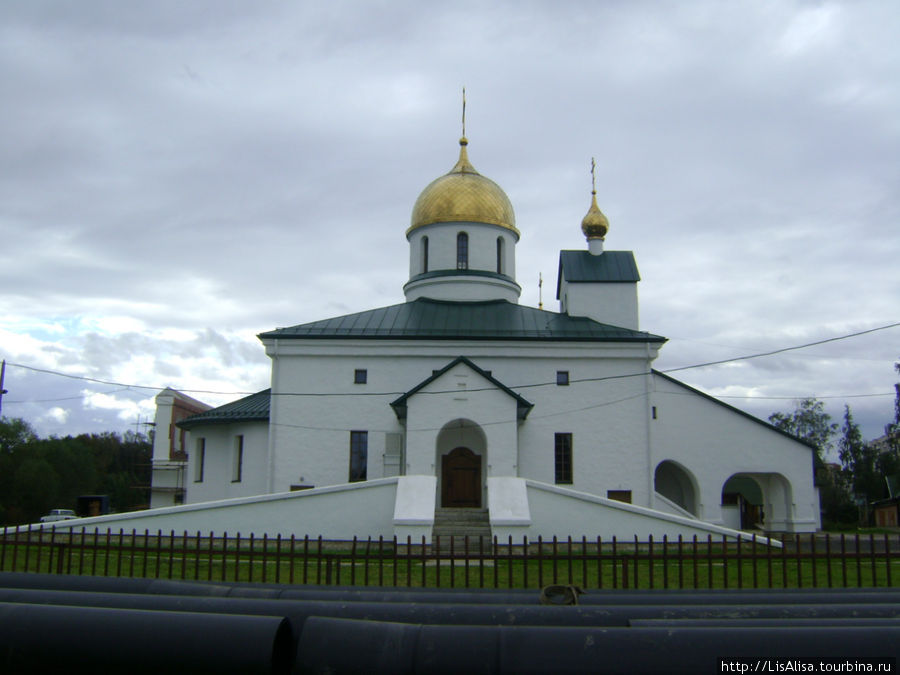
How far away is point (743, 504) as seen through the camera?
29.9 metres

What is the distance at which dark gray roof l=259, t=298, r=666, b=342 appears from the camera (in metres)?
24.3

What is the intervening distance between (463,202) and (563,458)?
34.8ft

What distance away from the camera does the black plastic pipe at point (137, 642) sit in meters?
5.40

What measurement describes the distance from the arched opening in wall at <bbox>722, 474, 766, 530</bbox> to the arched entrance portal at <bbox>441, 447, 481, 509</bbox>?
8950 mm

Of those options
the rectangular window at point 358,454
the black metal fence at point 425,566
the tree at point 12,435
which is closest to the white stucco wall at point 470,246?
the rectangular window at point 358,454

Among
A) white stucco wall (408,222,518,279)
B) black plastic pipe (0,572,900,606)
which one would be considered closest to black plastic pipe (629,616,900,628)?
black plastic pipe (0,572,900,606)

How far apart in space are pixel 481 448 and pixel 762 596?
53.3 ft

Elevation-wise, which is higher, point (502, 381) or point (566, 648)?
point (502, 381)

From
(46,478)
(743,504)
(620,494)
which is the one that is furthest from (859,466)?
(46,478)

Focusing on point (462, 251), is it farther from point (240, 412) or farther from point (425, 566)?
point (425, 566)

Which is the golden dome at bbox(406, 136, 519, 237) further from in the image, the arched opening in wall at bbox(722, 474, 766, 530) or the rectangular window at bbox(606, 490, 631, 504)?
the arched opening in wall at bbox(722, 474, 766, 530)

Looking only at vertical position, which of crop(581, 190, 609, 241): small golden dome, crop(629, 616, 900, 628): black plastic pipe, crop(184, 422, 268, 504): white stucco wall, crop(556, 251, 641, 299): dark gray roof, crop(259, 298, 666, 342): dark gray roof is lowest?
crop(629, 616, 900, 628): black plastic pipe

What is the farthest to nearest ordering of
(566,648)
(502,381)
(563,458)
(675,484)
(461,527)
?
(675,484)
(502,381)
(563,458)
(461,527)
(566,648)

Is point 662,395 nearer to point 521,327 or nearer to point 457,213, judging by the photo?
point 521,327
